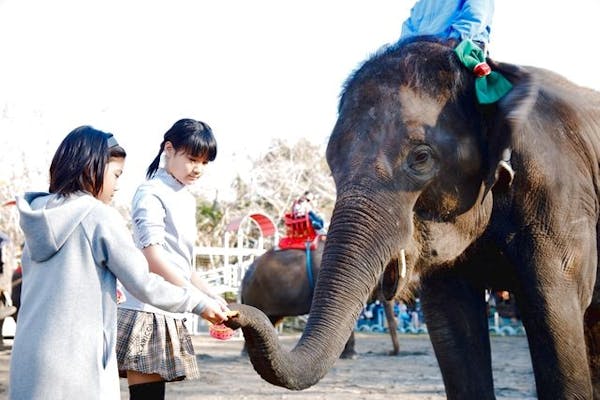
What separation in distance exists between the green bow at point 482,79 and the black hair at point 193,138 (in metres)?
1.34

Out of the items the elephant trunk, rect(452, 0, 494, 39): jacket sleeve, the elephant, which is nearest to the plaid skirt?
the elephant trunk

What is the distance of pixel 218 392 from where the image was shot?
9125mm

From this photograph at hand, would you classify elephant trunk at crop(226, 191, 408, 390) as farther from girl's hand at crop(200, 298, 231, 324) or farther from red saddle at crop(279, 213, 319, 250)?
red saddle at crop(279, 213, 319, 250)

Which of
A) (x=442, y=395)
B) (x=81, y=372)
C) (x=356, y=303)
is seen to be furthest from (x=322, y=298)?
(x=442, y=395)

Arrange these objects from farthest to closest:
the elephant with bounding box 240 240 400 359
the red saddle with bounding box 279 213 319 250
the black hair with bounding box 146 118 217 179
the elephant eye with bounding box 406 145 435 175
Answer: the red saddle with bounding box 279 213 319 250 → the elephant with bounding box 240 240 400 359 → the elephant eye with bounding box 406 145 435 175 → the black hair with bounding box 146 118 217 179

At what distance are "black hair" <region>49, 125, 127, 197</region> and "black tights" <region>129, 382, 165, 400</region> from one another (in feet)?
3.68

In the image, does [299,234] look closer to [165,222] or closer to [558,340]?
[558,340]

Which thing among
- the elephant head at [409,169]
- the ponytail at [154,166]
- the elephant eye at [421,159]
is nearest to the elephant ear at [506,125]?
the elephant head at [409,169]

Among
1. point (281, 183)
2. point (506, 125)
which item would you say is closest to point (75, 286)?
point (506, 125)

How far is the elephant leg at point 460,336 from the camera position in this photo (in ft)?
16.4

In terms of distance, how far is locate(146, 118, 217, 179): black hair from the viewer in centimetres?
420

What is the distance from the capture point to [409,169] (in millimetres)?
4332

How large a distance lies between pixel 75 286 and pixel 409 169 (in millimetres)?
1788

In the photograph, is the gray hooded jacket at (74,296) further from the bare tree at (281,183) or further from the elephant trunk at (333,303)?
the bare tree at (281,183)
